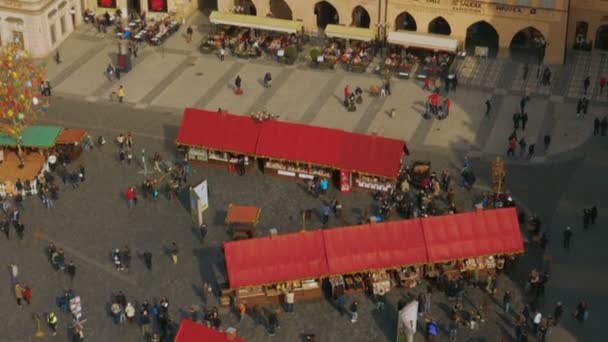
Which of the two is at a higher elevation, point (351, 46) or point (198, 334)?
point (351, 46)

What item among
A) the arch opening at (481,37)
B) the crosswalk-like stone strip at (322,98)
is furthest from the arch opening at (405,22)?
the crosswalk-like stone strip at (322,98)

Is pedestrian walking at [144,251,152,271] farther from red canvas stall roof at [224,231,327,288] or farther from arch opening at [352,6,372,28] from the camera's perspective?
arch opening at [352,6,372,28]

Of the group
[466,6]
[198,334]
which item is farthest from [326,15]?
[198,334]

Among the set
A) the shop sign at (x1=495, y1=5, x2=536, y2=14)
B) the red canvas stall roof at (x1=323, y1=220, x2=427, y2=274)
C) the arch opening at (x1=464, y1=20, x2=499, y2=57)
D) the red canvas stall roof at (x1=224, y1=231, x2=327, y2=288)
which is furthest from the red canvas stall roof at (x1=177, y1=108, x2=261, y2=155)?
the shop sign at (x1=495, y1=5, x2=536, y2=14)

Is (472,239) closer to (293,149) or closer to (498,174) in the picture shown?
(498,174)

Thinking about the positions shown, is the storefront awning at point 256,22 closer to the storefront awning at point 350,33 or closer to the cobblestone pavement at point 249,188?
the storefront awning at point 350,33

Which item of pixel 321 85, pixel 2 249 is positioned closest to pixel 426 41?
pixel 321 85
